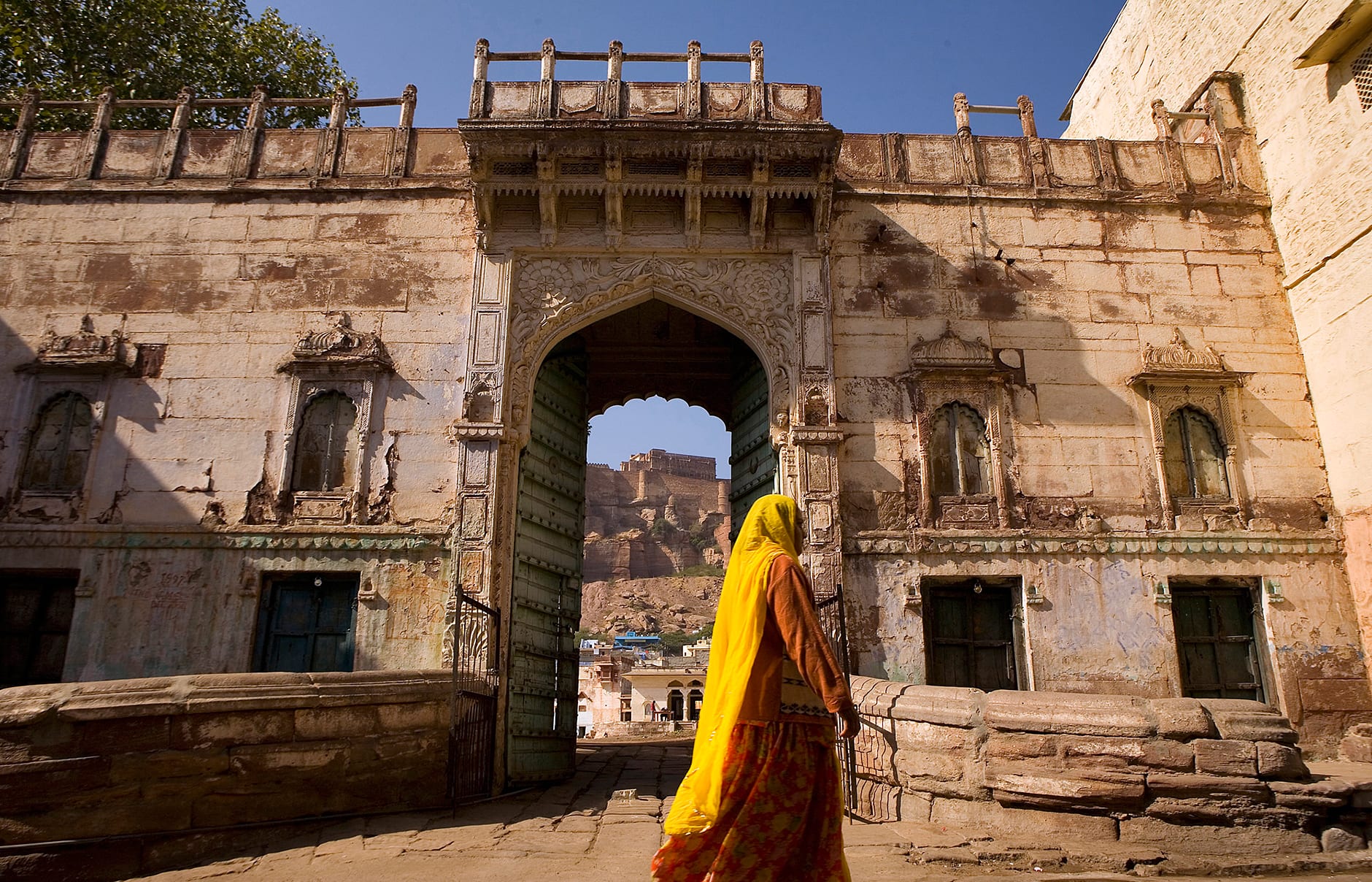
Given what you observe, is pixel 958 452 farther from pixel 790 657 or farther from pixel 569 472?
pixel 790 657

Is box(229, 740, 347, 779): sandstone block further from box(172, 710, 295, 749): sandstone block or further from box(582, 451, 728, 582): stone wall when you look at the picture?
box(582, 451, 728, 582): stone wall

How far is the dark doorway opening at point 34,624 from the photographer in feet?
29.1

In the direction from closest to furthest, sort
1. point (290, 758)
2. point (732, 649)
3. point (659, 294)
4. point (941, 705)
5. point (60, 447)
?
point (732, 649)
point (290, 758)
point (941, 705)
point (60, 447)
point (659, 294)

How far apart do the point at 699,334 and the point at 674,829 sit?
27.7ft

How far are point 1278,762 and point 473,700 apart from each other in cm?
582

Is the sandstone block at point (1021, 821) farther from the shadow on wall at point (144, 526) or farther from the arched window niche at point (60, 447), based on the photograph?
the arched window niche at point (60, 447)

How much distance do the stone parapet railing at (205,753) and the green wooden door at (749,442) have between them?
4.58 meters

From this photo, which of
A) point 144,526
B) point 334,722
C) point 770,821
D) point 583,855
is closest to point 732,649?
point 770,821

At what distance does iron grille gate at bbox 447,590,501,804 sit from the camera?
6.66 metres

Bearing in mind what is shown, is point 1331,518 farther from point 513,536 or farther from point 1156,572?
point 513,536

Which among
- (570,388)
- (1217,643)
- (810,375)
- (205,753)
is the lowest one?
(205,753)

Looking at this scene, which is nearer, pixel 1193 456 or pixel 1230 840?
pixel 1230 840

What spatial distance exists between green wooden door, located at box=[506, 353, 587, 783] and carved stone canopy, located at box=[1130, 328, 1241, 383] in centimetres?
650

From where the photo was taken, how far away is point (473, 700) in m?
7.54
